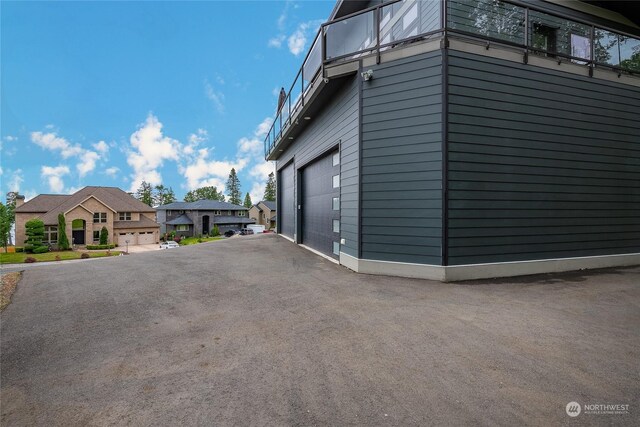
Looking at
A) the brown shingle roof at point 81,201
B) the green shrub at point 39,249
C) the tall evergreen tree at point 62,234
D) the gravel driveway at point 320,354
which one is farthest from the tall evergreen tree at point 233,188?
the gravel driveway at point 320,354

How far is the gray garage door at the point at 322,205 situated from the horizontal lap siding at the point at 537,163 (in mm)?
3150

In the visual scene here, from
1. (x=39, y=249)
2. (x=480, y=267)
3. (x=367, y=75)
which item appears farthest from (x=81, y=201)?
(x=480, y=267)

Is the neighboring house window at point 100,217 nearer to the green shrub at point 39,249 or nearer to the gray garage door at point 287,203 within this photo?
the green shrub at point 39,249

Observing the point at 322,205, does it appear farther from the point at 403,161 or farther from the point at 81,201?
the point at 81,201

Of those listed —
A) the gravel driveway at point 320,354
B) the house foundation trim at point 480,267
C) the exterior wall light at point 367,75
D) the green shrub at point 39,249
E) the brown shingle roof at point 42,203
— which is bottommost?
the green shrub at point 39,249

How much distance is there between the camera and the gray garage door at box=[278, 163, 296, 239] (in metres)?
13.2

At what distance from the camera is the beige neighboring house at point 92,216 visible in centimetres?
3089

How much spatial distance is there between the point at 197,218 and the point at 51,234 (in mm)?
18382

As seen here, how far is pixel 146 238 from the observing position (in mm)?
37062

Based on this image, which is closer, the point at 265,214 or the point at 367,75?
the point at 367,75

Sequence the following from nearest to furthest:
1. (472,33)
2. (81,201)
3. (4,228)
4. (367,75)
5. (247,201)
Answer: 1. (472,33)
2. (367,75)
3. (4,228)
4. (81,201)
5. (247,201)

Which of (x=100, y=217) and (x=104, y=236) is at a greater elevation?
(x=100, y=217)

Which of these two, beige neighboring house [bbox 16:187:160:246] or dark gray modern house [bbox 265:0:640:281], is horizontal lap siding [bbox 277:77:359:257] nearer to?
dark gray modern house [bbox 265:0:640:281]

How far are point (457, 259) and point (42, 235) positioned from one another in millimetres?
39130
